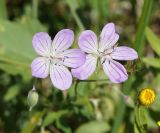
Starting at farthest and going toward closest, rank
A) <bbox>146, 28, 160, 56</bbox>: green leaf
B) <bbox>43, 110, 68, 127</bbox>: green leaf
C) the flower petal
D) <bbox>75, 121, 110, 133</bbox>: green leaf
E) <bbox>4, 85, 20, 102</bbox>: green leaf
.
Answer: <bbox>4, 85, 20, 102</bbox>: green leaf
<bbox>75, 121, 110, 133</bbox>: green leaf
<bbox>146, 28, 160, 56</bbox>: green leaf
<bbox>43, 110, 68, 127</bbox>: green leaf
the flower petal

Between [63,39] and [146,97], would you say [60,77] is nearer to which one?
[63,39]

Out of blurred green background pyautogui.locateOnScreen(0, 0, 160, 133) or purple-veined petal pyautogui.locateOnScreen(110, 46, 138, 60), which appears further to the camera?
blurred green background pyautogui.locateOnScreen(0, 0, 160, 133)

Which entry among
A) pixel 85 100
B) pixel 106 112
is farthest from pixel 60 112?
pixel 106 112

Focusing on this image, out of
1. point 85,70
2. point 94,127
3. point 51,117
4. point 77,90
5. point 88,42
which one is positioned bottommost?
point 94,127

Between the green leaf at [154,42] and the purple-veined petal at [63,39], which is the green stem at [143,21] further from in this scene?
the purple-veined petal at [63,39]

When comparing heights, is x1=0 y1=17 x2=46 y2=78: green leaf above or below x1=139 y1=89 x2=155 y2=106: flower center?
above

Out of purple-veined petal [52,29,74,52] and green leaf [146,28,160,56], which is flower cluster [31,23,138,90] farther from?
green leaf [146,28,160,56]

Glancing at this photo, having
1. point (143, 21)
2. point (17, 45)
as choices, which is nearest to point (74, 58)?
point (143, 21)

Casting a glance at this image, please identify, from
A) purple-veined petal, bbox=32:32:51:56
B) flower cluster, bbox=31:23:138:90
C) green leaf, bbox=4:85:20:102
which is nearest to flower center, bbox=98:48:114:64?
flower cluster, bbox=31:23:138:90

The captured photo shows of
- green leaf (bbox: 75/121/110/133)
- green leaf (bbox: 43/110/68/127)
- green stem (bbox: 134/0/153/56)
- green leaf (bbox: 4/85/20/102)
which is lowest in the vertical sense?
green leaf (bbox: 75/121/110/133)
